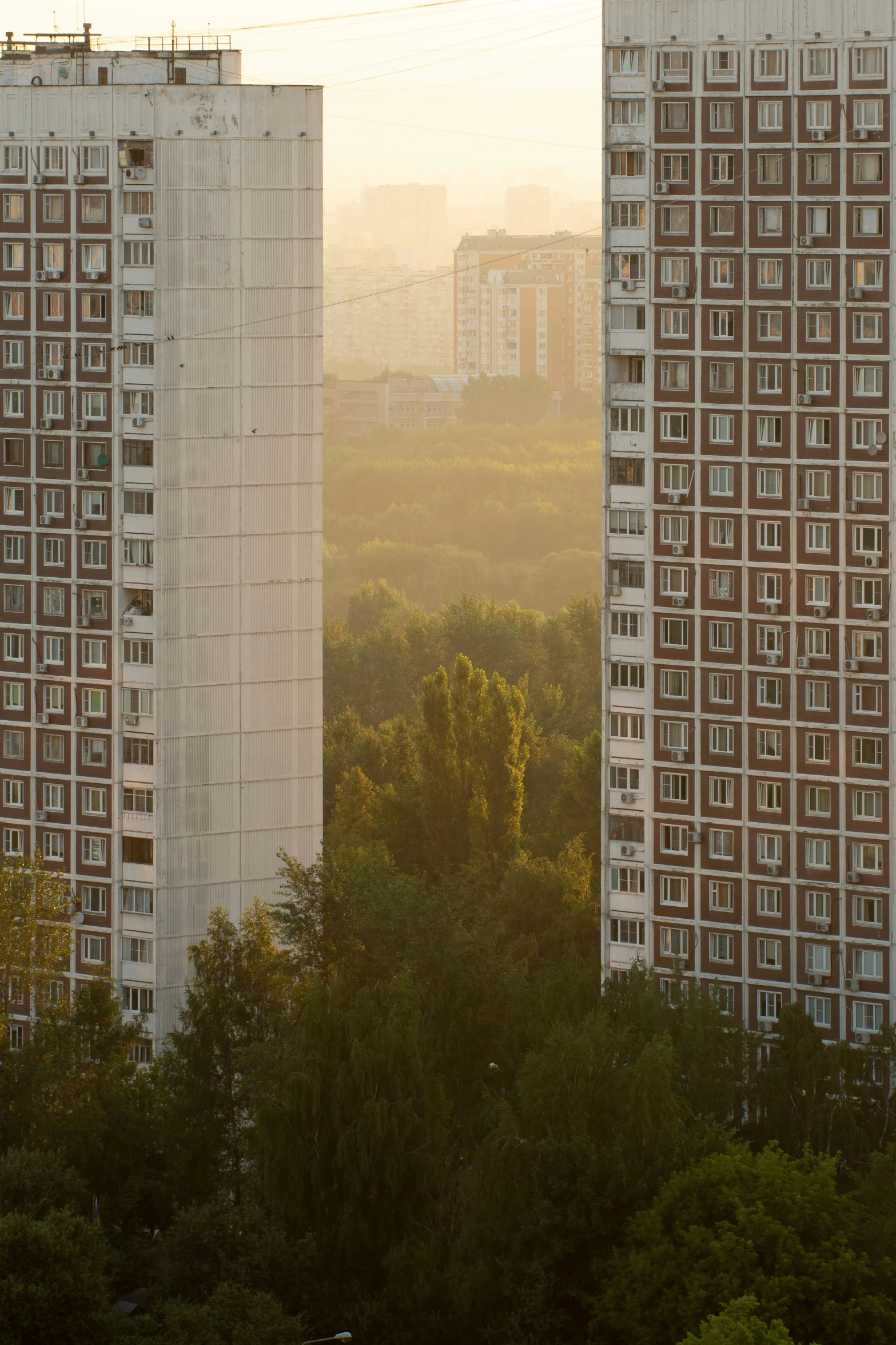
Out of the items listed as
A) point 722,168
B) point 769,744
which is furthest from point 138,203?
point 769,744

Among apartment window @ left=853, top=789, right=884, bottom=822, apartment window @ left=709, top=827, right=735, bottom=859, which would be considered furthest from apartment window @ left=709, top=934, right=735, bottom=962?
apartment window @ left=853, top=789, right=884, bottom=822

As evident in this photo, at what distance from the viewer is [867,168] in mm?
45438

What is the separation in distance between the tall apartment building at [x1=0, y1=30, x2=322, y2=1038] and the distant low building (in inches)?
4901

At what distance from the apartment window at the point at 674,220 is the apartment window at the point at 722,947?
50.2 ft

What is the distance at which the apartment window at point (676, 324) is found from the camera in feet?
154

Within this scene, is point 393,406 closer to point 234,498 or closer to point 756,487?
point 234,498

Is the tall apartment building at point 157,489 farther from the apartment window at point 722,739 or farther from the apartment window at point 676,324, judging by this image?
the apartment window at point 722,739

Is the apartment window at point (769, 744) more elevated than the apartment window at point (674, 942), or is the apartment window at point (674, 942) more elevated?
the apartment window at point (769, 744)

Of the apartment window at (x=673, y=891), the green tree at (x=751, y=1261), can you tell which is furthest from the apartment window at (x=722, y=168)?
the green tree at (x=751, y=1261)

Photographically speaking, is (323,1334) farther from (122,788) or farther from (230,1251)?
(122,788)

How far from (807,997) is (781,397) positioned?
12.9 m

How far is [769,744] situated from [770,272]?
33.1 ft

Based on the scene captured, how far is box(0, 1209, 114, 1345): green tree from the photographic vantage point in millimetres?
34125

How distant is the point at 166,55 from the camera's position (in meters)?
51.5
